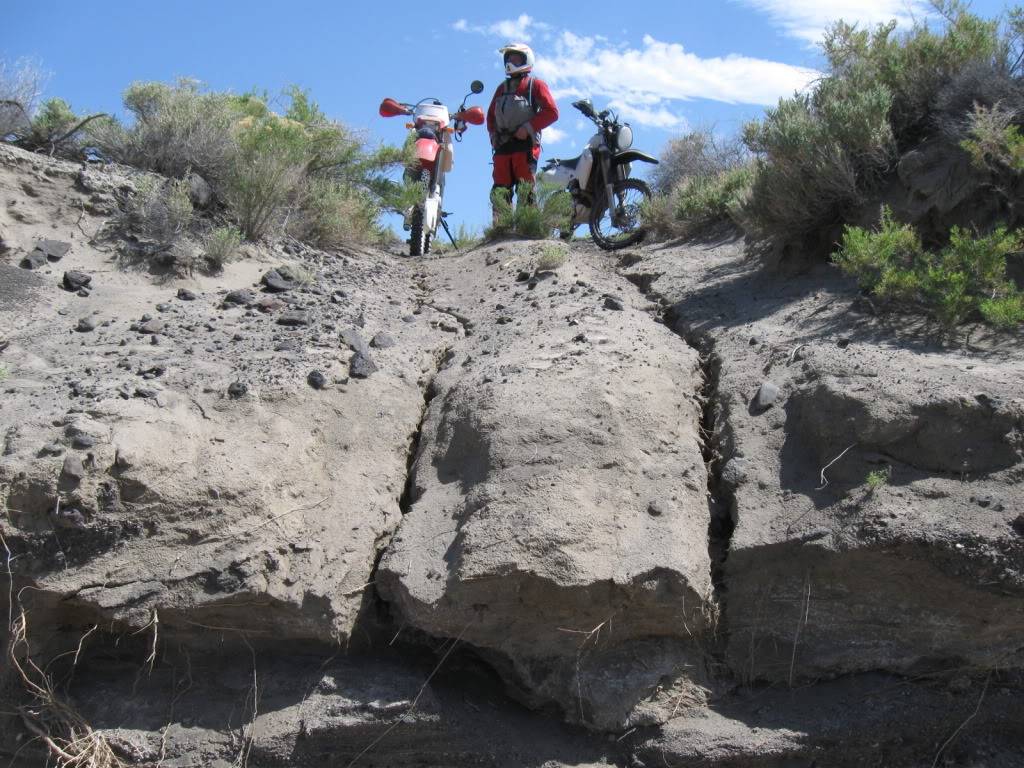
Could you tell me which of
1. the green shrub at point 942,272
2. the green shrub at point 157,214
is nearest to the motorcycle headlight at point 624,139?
the green shrub at point 942,272

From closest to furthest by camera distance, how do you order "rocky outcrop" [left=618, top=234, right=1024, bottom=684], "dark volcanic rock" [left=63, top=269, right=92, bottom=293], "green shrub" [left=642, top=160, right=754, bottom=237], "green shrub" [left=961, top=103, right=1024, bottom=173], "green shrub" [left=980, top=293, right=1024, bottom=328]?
"rocky outcrop" [left=618, top=234, right=1024, bottom=684]
"green shrub" [left=980, top=293, right=1024, bottom=328]
"green shrub" [left=961, top=103, right=1024, bottom=173]
"dark volcanic rock" [left=63, top=269, right=92, bottom=293]
"green shrub" [left=642, top=160, right=754, bottom=237]

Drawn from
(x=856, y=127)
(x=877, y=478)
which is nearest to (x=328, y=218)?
(x=856, y=127)

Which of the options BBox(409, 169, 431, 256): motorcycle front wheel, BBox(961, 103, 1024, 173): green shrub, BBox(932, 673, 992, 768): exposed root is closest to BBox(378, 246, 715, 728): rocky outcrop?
BBox(932, 673, 992, 768): exposed root

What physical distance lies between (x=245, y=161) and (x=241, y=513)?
14.1 feet

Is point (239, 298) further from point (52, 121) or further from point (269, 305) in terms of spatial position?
point (52, 121)

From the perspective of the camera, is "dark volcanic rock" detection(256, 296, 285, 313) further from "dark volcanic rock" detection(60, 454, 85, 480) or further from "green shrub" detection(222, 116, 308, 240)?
"dark volcanic rock" detection(60, 454, 85, 480)

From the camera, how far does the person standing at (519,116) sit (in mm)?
9836

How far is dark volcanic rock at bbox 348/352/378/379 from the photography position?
527 centimetres

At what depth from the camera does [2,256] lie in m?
6.14

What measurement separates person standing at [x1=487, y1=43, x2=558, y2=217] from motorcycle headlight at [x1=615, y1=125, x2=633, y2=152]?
1.29m

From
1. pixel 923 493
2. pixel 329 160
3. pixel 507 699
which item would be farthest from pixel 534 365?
pixel 329 160

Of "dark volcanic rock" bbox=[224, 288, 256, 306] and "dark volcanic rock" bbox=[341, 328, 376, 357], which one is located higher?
"dark volcanic rock" bbox=[224, 288, 256, 306]

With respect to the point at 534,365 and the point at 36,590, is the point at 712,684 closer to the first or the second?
the point at 534,365

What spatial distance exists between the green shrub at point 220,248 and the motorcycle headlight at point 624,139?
357 centimetres
